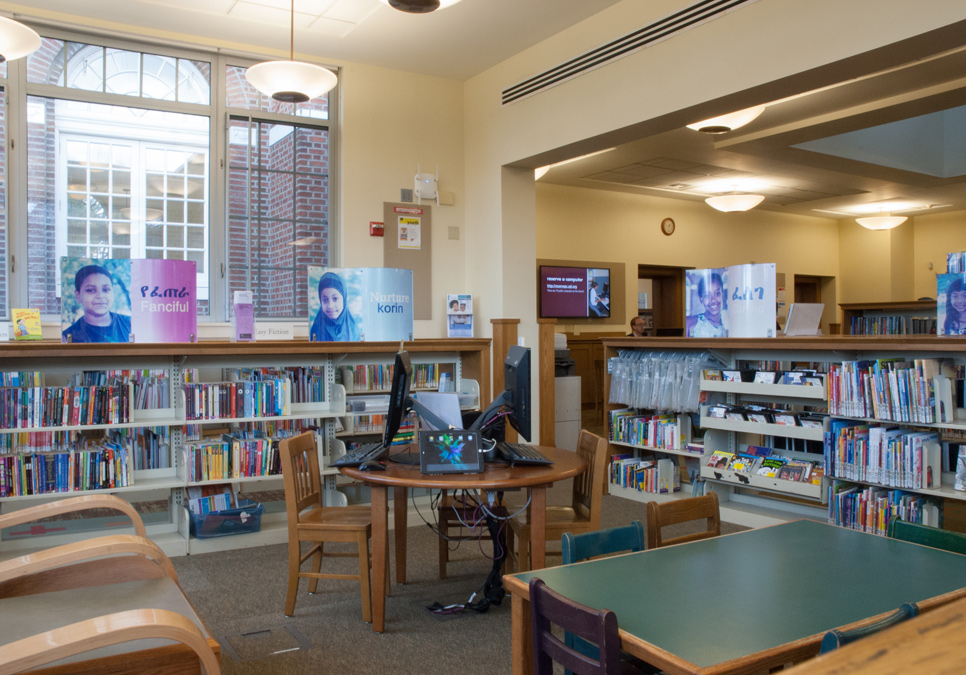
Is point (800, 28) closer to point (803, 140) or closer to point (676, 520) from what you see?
point (676, 520)

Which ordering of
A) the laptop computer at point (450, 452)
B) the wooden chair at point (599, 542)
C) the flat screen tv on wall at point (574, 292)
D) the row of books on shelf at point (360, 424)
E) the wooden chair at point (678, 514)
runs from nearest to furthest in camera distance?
1. the wooden chair at point (599, 542)
2. the wooden chair at point (678, 514)
3. the laptop computer at point (450, 452)
4. the row of books on shelf at point (360, 424)
5. the flat screen tv on wall at point (574, 292)

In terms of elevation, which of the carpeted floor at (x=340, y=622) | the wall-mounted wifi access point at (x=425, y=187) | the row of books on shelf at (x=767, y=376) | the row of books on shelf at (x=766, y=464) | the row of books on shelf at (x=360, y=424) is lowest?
the carpeted floor at (x=340, y=622)

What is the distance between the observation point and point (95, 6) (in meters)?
5.15

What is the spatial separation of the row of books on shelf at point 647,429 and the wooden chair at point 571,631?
4.05 meters

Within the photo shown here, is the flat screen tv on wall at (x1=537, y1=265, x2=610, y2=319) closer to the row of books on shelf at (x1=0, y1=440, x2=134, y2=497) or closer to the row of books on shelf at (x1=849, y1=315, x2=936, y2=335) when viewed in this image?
the row of books on shelf at (x1=849, y1=315, x2=936, y2=335)

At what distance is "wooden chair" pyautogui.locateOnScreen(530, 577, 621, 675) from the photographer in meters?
1.50

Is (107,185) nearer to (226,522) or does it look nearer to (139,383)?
(139,383)

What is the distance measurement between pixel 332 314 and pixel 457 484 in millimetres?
2574

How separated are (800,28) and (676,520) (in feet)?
9.33

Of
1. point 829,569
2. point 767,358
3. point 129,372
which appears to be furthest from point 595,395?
point 829,569

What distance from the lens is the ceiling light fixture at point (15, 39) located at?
12.7 ft

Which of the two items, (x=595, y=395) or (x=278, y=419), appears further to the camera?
(x=595, y=395)

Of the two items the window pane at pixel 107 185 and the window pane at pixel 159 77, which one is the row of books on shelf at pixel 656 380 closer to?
the window pane at pixel 107 185

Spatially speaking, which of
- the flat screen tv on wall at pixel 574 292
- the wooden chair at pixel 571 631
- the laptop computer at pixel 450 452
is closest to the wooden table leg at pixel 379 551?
the laptop computer at pixel 450 452
